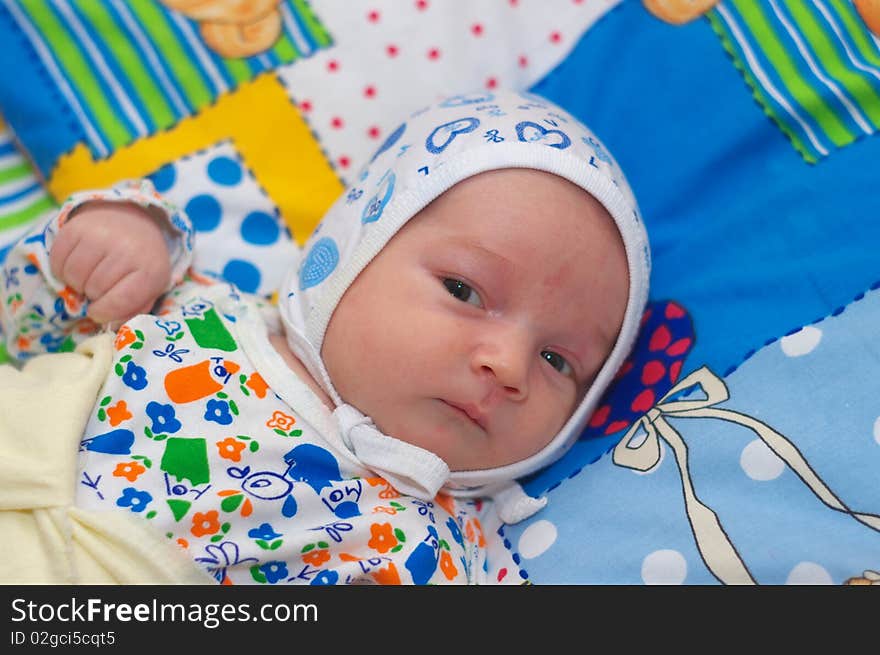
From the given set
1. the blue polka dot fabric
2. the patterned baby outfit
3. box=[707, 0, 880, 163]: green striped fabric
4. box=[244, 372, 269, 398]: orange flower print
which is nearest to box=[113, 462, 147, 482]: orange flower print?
the patterned baby outfit

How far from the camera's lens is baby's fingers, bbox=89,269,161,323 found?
4.84 feet

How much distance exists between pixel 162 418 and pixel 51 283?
34 centimetres

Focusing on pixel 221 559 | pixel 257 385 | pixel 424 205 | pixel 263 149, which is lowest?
pixel 221 559

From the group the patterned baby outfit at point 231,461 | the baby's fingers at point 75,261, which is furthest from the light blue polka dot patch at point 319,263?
the baby's fingers at point 75,261

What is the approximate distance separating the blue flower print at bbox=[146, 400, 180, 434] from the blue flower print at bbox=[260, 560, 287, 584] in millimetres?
234

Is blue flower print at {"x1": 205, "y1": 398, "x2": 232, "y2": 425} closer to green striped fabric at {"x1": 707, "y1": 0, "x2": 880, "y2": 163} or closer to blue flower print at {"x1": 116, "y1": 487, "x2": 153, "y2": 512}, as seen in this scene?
blue flower print at {"x1": 116, "y1": 487, "x2": 153, "y2": 512}

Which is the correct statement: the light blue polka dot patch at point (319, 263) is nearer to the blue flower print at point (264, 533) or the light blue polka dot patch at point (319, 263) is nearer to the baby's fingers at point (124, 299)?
the baby's fingers at point (124, 299)

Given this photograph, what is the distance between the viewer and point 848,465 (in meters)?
1.21

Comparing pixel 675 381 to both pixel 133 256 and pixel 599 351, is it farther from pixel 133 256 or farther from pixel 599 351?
pixel 133 256

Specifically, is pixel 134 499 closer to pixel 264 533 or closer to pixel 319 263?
pixel 264 533

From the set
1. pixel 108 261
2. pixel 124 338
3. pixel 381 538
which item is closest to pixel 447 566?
pixel 381 538

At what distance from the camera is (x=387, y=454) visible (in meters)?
1.40

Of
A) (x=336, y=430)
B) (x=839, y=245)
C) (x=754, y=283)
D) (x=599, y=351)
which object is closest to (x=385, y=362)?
(x=336, y=430)
